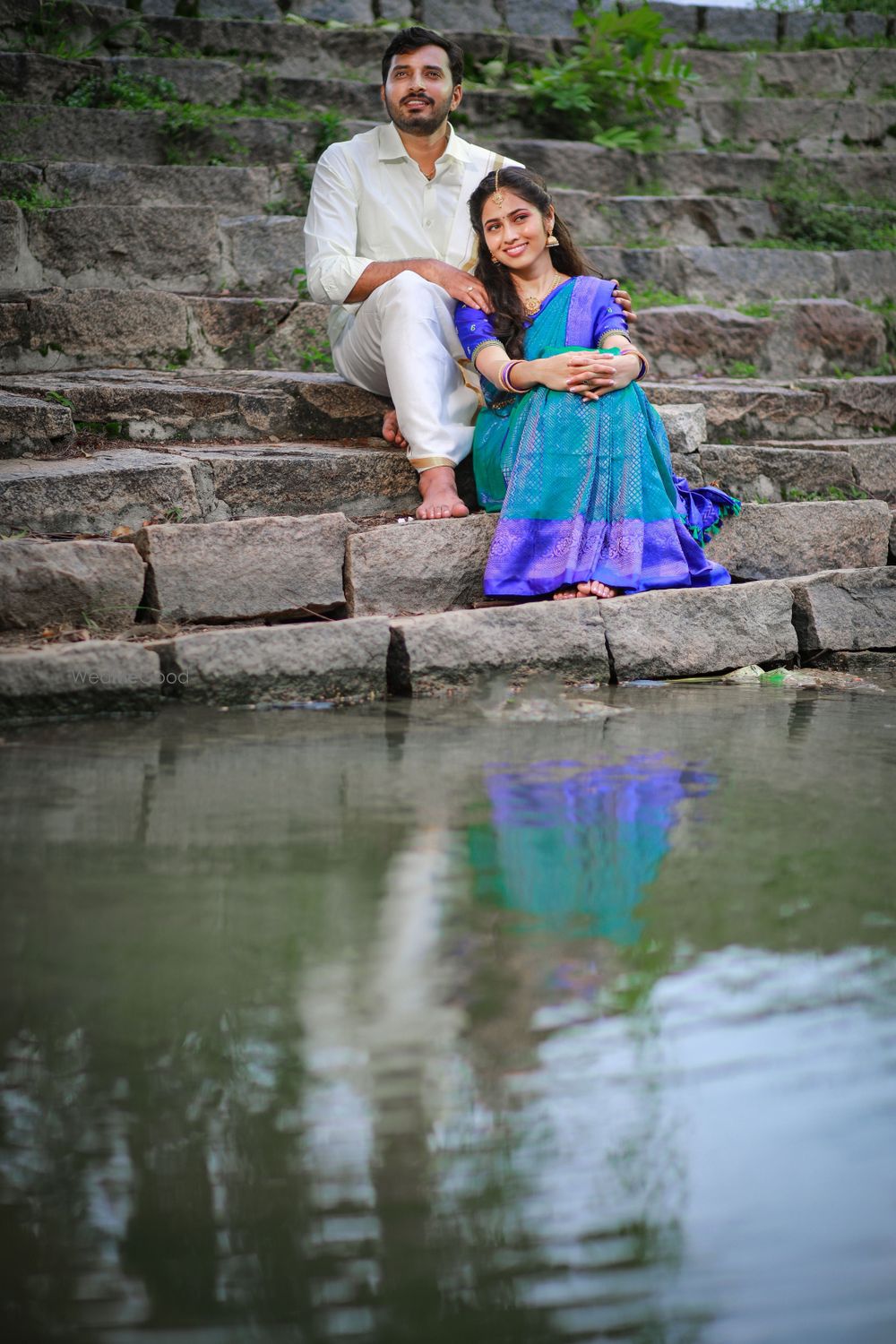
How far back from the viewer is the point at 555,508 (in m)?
3.56

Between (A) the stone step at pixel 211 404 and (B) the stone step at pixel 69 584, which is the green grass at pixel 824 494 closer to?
(A) the stone step at pixel 211 404

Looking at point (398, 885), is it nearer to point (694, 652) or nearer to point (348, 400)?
point (694, 652)

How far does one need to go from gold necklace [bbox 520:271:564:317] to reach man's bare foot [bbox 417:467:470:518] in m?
0.54

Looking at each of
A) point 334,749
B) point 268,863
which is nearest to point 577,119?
point 334,749

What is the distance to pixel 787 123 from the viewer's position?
7.33 meters

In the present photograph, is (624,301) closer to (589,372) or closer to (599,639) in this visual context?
(589,372)

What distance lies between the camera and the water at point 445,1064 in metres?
0.99

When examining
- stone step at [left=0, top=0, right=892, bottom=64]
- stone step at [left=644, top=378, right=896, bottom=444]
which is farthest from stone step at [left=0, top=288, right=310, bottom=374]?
stone step at [left=0, top=0, right=892, bottom=64]

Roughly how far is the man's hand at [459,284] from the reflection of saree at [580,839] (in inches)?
70.7

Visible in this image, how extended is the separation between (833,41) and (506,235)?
Result: 226 inches

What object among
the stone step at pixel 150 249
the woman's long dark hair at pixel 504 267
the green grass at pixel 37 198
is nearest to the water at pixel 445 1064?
the woman's long dark hair at pixel 504 267

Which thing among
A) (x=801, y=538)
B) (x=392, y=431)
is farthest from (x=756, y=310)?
(x=392, y=431)

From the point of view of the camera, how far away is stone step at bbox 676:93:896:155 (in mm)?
7199

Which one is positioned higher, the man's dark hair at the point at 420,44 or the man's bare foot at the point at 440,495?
the man's dark hair at the point at 420,44
